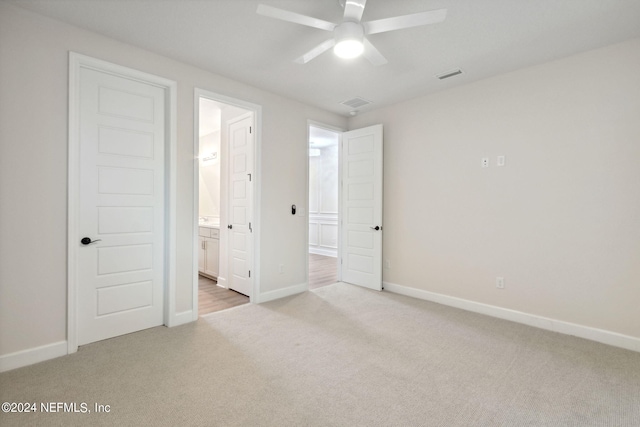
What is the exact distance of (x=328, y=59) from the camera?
305 cm

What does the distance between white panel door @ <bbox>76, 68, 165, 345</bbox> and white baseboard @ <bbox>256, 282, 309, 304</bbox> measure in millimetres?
1192

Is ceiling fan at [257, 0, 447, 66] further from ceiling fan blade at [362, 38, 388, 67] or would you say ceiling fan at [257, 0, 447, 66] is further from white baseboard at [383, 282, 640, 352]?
white baseboard at [383, 282, 640, 352]

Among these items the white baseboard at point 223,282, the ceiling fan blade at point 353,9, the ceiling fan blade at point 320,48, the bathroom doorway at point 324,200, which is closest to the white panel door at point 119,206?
the white baseboard at point 223,282

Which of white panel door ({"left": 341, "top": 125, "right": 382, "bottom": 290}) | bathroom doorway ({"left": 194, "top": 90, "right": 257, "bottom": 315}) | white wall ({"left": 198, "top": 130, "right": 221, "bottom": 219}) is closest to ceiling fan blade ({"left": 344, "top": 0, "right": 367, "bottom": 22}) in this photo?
bathroom doorway ({"left": 194, "top": 90, "right": 257, "bottom": 315})

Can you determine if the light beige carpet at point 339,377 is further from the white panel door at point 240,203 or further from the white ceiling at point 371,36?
the white ceiling at point 371,36

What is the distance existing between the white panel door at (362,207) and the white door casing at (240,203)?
161 cm

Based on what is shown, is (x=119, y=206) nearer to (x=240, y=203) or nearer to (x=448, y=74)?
(x=240, y=203)

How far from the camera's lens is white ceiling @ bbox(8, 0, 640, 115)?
7.34 feet

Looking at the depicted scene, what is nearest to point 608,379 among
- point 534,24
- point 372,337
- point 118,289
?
point 372,337

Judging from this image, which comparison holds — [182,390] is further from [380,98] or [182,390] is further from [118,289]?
[380,98]

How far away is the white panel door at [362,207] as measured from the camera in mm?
4457

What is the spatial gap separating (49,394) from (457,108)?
464cm

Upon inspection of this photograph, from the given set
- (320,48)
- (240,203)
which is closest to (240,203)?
(240,203)

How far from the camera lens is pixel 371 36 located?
8.59 ft
